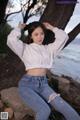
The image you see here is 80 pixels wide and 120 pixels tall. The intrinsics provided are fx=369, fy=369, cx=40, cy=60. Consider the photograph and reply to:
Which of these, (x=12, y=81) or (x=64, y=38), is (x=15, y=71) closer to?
(x=12, y=81)

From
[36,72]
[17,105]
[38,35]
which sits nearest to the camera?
[36,72]

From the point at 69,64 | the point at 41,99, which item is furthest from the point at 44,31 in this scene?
the point at 69,64

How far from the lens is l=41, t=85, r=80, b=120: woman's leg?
4.85m

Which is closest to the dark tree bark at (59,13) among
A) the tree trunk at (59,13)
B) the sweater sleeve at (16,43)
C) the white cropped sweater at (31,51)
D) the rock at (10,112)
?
the tree trunk at (59,13)

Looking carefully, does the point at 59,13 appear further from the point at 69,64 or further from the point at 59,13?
the point at 69,64

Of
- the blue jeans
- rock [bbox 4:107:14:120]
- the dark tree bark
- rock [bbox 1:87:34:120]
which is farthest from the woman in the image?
the dark tree bark

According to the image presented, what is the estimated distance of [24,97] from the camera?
5086 mm

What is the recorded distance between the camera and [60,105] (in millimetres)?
4891

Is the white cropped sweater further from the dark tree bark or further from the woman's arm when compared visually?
the dark tree bark

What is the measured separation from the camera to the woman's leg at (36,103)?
15.9 feet

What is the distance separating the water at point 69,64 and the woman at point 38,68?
518 cm

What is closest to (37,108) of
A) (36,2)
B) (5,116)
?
(5,116)

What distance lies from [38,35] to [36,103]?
3.37 ft

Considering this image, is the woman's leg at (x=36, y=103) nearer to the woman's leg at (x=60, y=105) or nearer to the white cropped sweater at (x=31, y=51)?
the woman's leg at (x=60, y=105)
